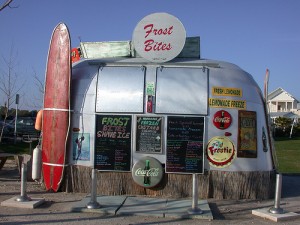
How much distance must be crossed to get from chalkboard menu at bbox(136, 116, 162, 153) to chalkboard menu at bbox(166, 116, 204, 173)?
20 centimetres

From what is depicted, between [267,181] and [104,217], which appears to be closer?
[104,217]

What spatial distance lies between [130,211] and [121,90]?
2.53m

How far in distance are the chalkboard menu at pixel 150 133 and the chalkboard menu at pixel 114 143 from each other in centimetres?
27

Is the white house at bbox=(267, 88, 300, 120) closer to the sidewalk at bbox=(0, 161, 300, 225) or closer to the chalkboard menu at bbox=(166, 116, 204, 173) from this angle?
the sidewalk at bbox=(0, 161, 300, 225)

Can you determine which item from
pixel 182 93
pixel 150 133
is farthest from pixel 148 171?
pixel 182 93

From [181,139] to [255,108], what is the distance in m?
1.73

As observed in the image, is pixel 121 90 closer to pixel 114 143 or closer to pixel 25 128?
pixel 114 143

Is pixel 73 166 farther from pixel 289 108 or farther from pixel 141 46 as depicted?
pixel 289 108

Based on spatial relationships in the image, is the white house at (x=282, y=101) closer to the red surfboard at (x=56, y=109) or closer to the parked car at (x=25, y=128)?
the parked car at (x=25, y=128)

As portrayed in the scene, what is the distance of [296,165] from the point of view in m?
17.2

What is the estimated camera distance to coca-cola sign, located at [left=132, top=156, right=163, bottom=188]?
801 cm

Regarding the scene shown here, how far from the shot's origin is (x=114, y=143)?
8.20 meters

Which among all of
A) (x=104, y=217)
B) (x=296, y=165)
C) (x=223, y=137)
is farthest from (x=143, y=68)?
(x=296, y=165)

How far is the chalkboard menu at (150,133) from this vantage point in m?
8.09
